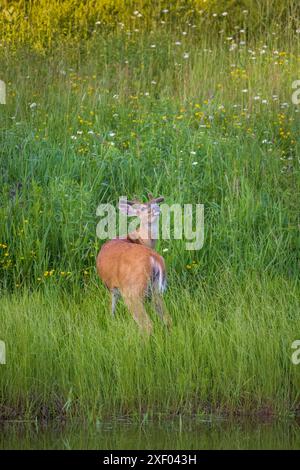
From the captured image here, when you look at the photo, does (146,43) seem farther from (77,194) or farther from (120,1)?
(77,194)

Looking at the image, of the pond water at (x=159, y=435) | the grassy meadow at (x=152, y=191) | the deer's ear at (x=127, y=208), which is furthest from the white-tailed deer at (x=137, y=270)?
the pond water at (x=159, y=435)

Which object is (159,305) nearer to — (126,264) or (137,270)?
(137,270)

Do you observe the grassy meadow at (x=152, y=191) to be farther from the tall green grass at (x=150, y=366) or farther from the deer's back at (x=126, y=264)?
the deer's back at (x=126, y=264)

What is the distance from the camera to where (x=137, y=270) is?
8.72 m

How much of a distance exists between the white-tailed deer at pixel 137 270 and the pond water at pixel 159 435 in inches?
38.9

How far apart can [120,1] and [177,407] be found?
7.52 m

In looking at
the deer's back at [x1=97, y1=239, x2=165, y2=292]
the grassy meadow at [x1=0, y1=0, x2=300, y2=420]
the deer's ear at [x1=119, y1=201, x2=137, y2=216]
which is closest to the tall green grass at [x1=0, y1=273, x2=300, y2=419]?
the grassy meadow at [x1=0, y1=0, x2=300, y2=420]

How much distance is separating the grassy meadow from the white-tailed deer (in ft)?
0.42

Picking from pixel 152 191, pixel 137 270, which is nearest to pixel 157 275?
pixel 137 270

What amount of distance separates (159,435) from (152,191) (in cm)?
376

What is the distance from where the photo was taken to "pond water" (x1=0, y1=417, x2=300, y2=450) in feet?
23.6

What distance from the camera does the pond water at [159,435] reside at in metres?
7.19
